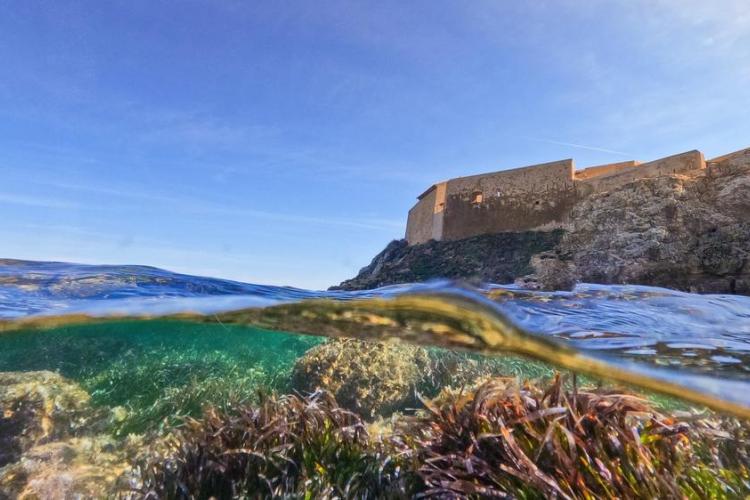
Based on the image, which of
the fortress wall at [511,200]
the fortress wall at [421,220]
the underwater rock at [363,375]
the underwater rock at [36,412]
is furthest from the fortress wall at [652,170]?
the underwater rock at [36,412]

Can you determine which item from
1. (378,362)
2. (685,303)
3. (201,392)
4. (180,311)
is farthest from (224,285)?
(685,303)

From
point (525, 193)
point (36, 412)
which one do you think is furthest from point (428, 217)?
point (36, 412)

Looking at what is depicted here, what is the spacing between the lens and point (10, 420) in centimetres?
477

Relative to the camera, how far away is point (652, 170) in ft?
87.7

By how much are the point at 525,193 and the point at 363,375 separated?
2883 cm

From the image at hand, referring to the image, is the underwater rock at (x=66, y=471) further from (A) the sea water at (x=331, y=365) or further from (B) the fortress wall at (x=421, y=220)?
(B) the fortress wall at (x=421, y=220)

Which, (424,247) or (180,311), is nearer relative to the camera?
(180,311)

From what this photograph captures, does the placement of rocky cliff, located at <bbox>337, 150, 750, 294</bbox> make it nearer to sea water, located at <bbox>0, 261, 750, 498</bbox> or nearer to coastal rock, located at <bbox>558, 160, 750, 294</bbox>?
coastal rock, located at <bbox>558, 160, 750, 294</bbox>

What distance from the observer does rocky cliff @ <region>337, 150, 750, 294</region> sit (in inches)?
818

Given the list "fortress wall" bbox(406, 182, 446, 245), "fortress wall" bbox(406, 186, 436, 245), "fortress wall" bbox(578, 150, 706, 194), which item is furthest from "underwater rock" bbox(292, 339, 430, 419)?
"fortress wall" bbox(406, 186, 436, 245)

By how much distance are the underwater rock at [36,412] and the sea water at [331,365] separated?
0.8 inches

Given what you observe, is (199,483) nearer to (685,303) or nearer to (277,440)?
(277,440)

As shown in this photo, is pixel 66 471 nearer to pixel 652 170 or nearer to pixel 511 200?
pixel 511 200

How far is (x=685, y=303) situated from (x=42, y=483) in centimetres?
885
